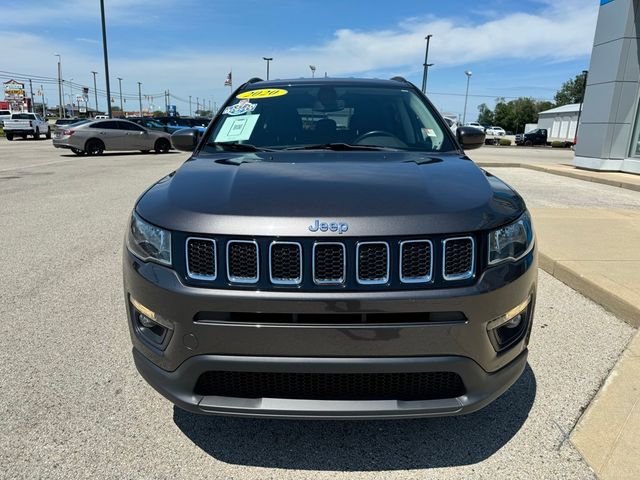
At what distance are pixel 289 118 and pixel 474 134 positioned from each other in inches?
54.4

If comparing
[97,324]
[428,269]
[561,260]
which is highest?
[428,269]

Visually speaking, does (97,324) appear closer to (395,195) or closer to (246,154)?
(246,154)

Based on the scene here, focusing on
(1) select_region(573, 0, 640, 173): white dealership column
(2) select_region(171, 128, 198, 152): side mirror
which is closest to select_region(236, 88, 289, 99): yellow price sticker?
(2) select_region(171, 128, 198, 152): side mirror

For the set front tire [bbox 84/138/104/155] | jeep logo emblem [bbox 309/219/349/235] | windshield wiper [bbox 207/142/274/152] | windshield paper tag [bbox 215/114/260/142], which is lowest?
front tire [bbox 84/138/104/155]

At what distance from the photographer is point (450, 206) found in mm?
1978

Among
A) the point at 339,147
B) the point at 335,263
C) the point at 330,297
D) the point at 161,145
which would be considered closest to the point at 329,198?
the point at 335,263

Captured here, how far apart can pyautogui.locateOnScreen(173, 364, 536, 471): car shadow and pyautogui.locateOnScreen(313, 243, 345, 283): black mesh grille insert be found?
2.37 feet

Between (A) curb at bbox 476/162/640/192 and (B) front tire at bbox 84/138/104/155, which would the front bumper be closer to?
(A) curb at bbox 476/162/640/192

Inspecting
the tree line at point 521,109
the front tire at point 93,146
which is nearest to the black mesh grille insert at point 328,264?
the front tire at point 93,146

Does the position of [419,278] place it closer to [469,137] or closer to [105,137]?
[469,137]

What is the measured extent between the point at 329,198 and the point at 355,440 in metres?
1.17

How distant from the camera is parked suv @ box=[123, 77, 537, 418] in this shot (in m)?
1.85

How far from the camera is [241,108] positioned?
3508mm

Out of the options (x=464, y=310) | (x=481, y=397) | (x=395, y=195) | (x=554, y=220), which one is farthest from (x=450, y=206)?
(x=554, y=220)
